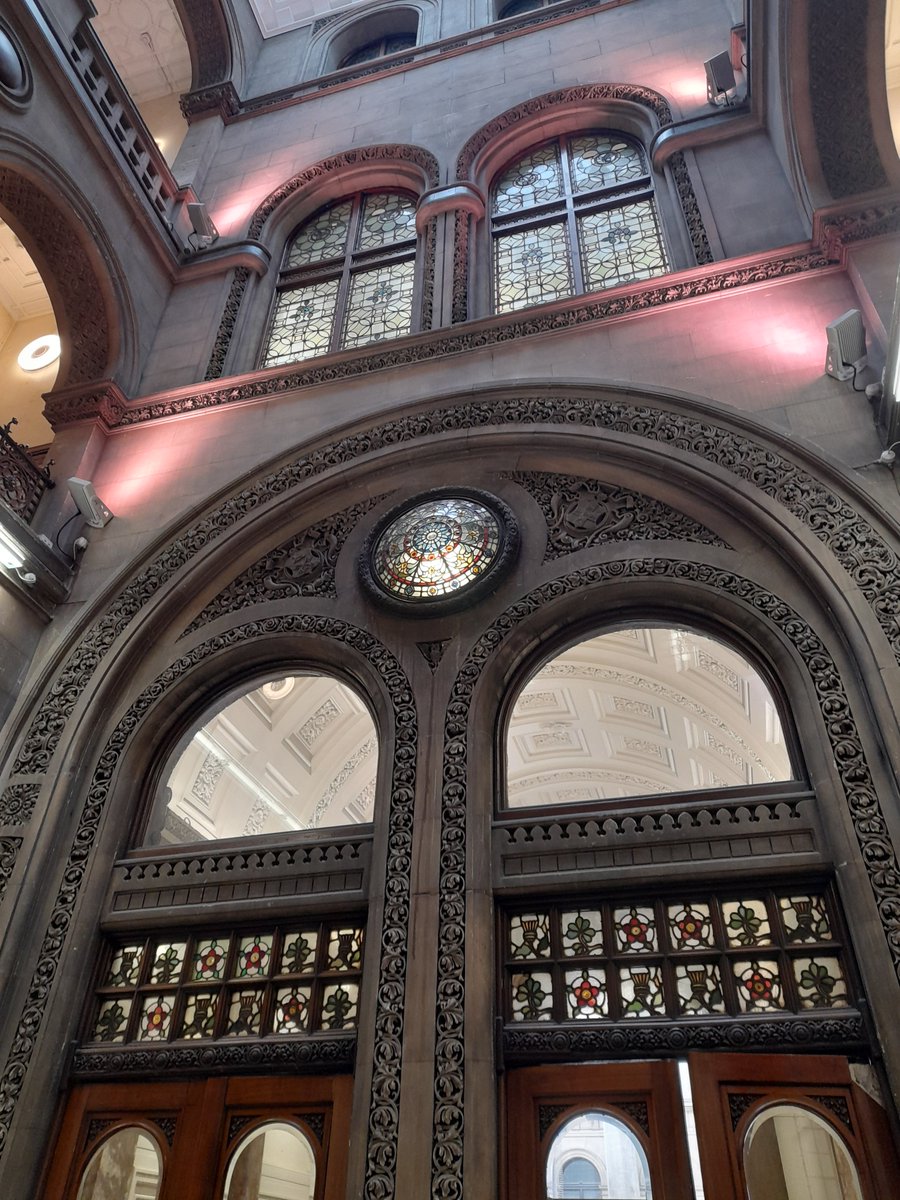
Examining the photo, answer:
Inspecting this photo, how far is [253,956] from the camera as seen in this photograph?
14.1 ft

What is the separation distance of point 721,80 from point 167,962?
7.97 metres

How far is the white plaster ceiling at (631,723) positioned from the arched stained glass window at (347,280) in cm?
348

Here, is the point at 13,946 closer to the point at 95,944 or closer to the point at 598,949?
the point at 95,944

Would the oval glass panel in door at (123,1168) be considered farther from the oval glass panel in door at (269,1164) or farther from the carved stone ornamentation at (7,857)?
the carved stone ornamentation at (7,857)

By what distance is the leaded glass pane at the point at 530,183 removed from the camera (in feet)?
26.1

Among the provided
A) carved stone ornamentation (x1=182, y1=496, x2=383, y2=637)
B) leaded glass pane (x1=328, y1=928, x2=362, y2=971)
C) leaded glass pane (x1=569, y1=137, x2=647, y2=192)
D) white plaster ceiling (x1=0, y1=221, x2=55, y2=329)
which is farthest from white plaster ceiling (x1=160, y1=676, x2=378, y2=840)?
white plaster ceiling (x1=0, y1=221, x2=55, y2=329)

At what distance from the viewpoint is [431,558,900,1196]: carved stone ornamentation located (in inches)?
135

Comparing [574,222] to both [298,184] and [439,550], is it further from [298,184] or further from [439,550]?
[439,550]

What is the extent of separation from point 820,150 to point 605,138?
3.14 m

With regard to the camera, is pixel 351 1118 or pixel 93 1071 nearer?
pixel 351 1118

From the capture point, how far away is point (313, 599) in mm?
5441

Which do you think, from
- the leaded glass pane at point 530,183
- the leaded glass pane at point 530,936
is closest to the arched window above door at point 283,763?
the leaded glass pane at point 530,936

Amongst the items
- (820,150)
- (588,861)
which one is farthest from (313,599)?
(820,150)

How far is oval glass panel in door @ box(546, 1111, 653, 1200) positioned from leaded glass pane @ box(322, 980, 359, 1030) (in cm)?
108
